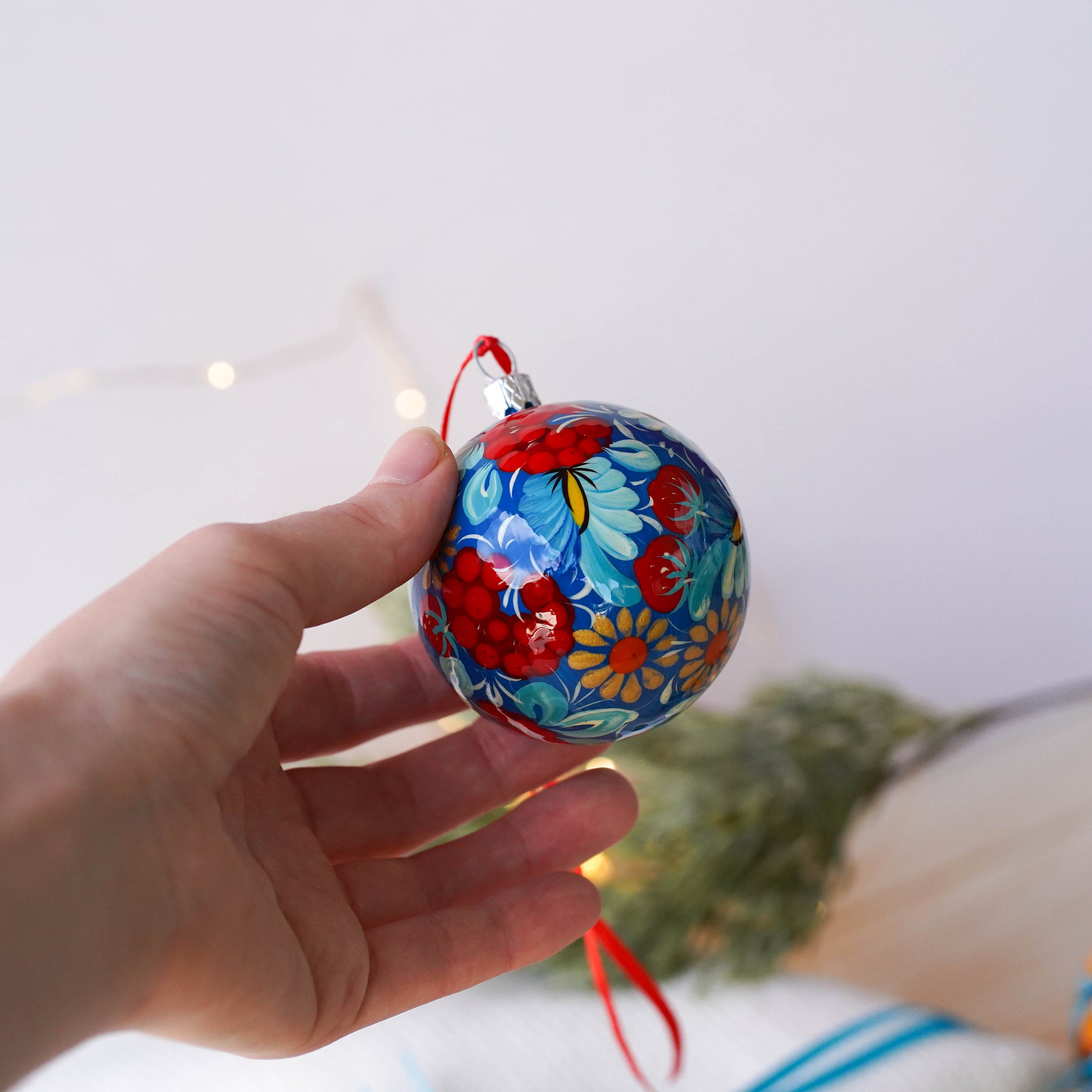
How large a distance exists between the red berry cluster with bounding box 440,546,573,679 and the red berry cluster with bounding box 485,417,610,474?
78 mm

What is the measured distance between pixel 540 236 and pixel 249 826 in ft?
3.22

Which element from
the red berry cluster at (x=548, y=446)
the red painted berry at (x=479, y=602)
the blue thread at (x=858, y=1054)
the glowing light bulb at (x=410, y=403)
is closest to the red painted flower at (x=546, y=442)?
the red berry cluster at (x=548, y=446)

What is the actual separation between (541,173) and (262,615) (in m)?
0.92

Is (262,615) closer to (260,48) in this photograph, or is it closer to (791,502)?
(260,48)

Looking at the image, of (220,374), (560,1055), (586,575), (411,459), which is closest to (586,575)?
(586,575)

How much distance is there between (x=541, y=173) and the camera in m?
1.43

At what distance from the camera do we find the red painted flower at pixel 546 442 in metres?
0.78

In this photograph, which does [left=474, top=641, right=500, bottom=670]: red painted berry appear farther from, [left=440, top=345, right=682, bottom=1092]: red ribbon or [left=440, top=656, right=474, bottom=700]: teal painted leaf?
[left=440, top=345, right=682, bottom=1092]: red ribbon

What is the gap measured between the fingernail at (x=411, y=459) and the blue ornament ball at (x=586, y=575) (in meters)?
0.05

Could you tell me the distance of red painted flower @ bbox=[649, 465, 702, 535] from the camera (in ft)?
2.53

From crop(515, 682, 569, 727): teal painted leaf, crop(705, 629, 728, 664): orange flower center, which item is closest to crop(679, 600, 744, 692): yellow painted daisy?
crop(705, 629, 728, 664): orange flower center

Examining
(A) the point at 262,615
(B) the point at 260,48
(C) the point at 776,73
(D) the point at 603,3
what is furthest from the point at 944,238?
(A) the point at 262,615

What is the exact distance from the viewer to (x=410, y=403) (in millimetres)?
1504

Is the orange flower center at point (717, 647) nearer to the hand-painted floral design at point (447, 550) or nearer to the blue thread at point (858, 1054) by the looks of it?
the hand-painted floral design at point (447, 550)
